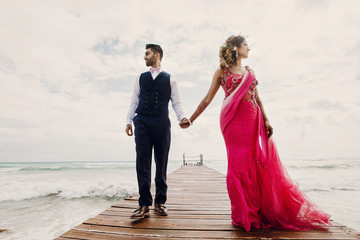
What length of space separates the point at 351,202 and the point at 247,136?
7.64 m

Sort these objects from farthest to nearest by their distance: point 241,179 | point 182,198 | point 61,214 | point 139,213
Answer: point 61,214, point 182,198, point 139,213, point 241,179

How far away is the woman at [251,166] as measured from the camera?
2023mm

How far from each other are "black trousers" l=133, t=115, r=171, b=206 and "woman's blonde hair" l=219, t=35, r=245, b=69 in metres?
0.90

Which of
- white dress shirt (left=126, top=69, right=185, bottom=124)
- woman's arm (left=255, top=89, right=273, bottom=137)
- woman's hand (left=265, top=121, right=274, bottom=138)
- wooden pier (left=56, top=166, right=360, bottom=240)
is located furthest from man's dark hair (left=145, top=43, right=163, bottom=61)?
wooden pier (left=56, top=166, right=360, bottom=240)

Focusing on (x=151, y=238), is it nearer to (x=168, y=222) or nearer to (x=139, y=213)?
(x=168, y=222)

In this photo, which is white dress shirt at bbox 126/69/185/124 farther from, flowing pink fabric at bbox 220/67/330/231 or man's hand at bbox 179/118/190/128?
flowing pink fabric at bbox 220/67/330/231

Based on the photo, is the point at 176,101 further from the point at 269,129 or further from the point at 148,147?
the point at 269,129

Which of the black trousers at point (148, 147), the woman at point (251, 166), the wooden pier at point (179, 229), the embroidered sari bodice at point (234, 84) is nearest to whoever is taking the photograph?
the wooden pier at point (179, 229)

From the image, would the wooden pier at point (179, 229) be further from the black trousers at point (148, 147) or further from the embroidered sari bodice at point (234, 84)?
the embroidered sari bodice at point (234, 84)

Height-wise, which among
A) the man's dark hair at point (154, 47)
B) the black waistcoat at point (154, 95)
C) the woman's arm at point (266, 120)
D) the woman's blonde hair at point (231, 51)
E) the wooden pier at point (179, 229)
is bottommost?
the wooden pier at point (179, 229)

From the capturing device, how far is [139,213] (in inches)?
91.4

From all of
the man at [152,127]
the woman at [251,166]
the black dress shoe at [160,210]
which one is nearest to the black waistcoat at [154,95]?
the man at [152,127]

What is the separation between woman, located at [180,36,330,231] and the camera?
2.02 metres

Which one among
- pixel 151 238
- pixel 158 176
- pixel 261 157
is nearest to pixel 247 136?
pixel 261 157
